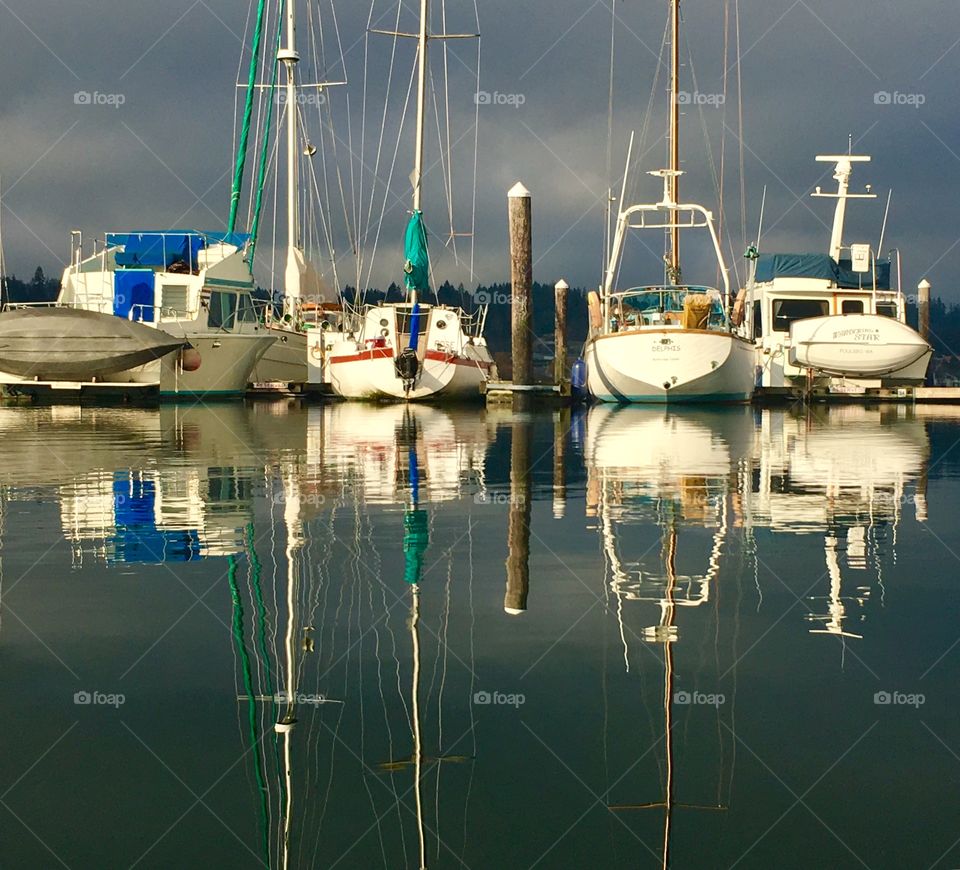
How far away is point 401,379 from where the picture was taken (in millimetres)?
42094

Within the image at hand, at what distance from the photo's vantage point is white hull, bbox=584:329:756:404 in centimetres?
3841

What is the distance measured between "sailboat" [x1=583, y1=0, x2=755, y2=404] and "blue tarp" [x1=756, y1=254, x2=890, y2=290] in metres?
Result: 6.23

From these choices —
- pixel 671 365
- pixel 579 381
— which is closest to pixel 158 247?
pixel 579 381

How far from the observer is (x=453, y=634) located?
7359mm

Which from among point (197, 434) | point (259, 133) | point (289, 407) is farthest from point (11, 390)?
point (197, 434)

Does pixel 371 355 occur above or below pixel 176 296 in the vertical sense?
below

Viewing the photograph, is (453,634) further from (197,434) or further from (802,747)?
(197,434)

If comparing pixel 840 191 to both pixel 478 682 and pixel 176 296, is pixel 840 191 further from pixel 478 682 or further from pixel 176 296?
pixel 478 682

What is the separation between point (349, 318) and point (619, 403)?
541 inches

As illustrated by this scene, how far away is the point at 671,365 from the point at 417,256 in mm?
8819

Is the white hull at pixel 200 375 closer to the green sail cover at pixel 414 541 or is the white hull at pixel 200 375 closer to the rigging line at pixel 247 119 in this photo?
the rigging line at pixel 247 119

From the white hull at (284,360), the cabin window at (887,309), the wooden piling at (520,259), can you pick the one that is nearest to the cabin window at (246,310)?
the white hull at (284,360)

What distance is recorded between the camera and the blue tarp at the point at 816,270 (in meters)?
48.6

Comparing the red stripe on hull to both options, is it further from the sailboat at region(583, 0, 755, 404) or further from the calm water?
the calm water
